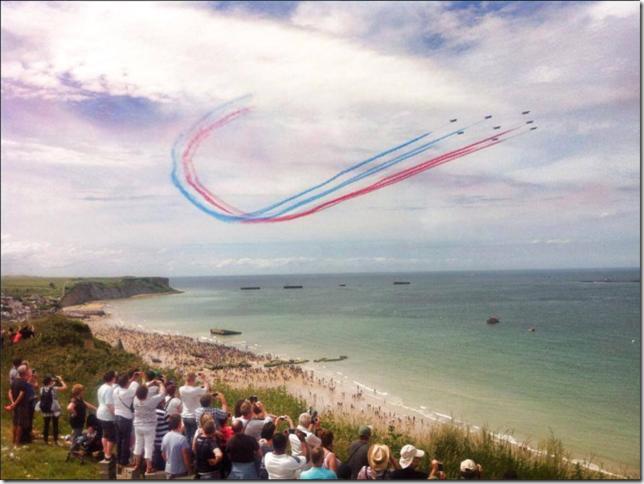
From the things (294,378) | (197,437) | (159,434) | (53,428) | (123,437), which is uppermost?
(197,437)

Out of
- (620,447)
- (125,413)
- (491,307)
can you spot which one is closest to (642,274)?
(620,447)

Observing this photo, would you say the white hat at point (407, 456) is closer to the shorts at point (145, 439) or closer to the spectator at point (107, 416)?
the shorts at point (145, 439)

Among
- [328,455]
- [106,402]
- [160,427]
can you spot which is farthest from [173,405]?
[328,455]

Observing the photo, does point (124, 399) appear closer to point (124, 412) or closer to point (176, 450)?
point (124, 412)

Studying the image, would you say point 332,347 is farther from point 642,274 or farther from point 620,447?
point 642,274

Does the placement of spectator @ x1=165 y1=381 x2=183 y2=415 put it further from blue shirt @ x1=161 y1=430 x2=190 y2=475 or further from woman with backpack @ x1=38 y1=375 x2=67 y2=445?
woman with backpack @ x1=38 y1=375 x2=67 y2=445

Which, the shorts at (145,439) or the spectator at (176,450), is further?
the shorts at (145,439)

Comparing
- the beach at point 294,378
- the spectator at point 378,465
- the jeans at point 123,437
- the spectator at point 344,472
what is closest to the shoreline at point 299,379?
the beach at point 294,378

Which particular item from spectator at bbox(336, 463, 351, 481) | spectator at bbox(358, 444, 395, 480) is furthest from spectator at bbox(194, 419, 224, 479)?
spectator at bbox(358, 444, 395, 480)
